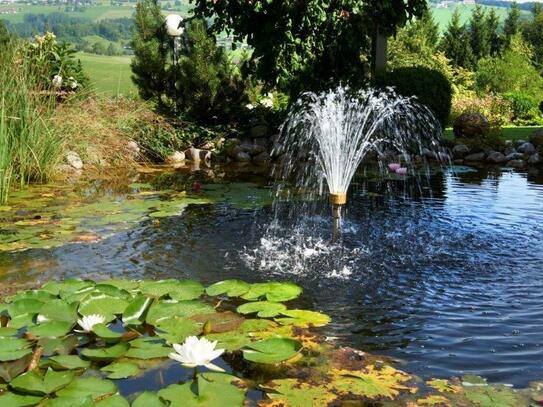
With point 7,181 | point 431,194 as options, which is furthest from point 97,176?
point 431,194

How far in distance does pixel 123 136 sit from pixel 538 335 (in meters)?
7.49

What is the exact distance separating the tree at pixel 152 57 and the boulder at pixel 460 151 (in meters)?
5.06

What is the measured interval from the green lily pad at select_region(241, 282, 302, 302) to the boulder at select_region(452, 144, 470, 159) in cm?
760

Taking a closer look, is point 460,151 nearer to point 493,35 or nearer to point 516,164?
point 516,164

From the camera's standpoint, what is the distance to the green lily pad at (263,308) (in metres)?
3.64

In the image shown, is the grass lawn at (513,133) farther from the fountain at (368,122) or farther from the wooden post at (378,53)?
the wooden post at (378,53)

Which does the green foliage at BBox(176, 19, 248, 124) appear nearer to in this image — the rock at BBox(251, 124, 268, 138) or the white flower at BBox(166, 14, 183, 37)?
the white flower at BBox(166, 14, 183, 37)

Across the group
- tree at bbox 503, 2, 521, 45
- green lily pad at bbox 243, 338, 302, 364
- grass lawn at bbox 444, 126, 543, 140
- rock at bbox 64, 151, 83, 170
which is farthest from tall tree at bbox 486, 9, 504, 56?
green lily pad at bbox 243, 338, 302, 364

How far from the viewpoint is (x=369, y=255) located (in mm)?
5008

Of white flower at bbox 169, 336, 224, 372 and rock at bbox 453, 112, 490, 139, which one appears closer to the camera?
white flower at bbox 169, 336, 224, 372

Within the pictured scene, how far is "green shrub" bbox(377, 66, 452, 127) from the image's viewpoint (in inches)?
435

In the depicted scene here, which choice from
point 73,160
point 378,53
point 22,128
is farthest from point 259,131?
point 22,128

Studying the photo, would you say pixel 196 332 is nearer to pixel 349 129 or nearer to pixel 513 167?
pixel 349 129

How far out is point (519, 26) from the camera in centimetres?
2878
